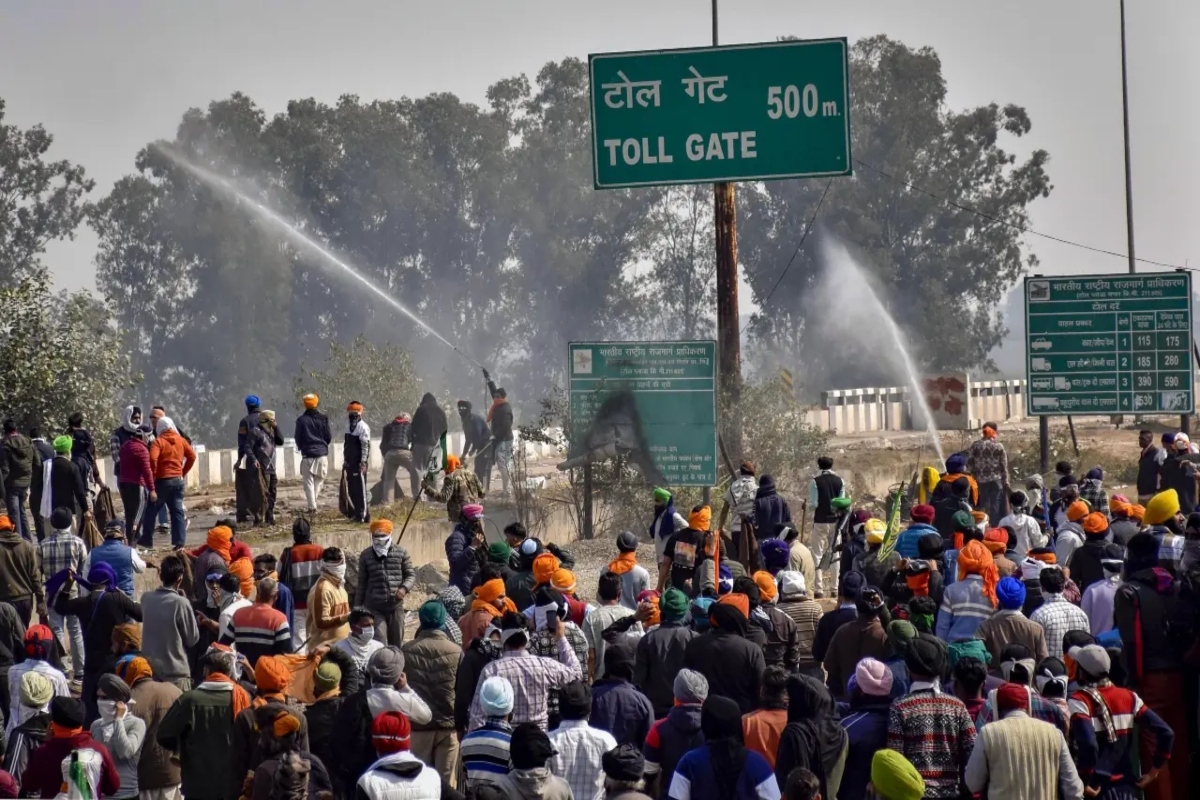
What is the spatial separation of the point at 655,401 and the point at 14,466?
6828mm

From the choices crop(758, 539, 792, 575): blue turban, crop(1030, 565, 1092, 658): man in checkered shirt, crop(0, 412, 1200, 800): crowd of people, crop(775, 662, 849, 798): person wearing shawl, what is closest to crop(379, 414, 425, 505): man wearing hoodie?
crop(0, 412, 1200, 800): crowd of people

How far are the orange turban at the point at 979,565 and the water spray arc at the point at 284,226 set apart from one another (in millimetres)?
58059

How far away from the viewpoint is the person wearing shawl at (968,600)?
991 centimetres

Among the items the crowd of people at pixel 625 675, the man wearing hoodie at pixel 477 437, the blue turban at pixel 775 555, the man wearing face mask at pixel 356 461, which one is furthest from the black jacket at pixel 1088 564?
the man wearing hoodie at pixel 477 437

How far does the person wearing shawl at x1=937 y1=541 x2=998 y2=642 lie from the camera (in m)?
9.91

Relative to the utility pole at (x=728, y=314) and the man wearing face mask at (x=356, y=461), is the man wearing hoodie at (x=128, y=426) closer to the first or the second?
the man wearing face mask at (x=356, y=461)

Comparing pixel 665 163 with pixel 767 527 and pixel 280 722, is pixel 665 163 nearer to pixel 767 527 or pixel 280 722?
pixel 767 527

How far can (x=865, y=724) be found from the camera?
25.4ft

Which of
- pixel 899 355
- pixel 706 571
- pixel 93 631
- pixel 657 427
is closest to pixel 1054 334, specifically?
pixel 657 427

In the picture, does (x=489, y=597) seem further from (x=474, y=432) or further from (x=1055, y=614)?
(x=474, y=432)

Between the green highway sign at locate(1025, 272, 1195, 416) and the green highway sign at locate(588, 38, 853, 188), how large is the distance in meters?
7.72

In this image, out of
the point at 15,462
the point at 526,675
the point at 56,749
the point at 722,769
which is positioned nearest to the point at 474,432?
the point at 15,462

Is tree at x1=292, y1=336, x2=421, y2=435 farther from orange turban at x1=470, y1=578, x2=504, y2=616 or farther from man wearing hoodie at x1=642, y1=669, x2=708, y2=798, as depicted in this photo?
man wearing hoodie at x1=642, y1=669, x2=708, y2=798

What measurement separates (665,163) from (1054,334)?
28.9ft
